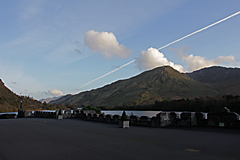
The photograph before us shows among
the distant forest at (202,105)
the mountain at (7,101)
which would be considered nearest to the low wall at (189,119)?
the distant forest at (202,105)

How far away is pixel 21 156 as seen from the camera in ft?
23.9

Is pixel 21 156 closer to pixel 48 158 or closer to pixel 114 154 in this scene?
pixel 48 158

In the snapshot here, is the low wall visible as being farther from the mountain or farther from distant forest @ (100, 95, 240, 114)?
the mountain

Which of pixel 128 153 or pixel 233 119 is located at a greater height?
pixel 233 119

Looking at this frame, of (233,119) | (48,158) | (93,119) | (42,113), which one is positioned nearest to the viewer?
(48,158)

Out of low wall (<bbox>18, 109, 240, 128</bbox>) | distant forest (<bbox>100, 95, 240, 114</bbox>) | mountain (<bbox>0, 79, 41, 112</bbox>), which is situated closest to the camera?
low wall (<bbox>18, 109, 240, 128</bbox>)

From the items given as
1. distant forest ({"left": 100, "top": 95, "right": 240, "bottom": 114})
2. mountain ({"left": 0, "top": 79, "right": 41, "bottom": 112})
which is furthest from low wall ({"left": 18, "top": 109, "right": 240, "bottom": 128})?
mountain ({"left": 0, "top": 79, "right": 41, "bottom": 112})

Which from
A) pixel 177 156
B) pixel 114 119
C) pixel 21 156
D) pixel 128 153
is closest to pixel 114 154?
pixel 128 153

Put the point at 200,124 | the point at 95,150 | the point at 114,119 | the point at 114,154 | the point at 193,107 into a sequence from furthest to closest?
the point at 193,107 → the point at 114,119 → the point at 200,124 → the point at 95,150 → the point at 114,154

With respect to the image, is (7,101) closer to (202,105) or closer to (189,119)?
(202,105)

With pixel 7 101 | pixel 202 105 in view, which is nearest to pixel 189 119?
pixel 202 105

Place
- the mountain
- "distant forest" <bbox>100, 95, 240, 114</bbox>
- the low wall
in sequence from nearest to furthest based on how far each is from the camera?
the low wall < "distant forest" <bbox>100, 95, 240, 114</bbox> < the mountain

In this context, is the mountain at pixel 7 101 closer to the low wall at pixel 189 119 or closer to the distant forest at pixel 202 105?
the distant forest at pixel 202 105

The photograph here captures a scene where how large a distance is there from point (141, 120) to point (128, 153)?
13146 millimetres
